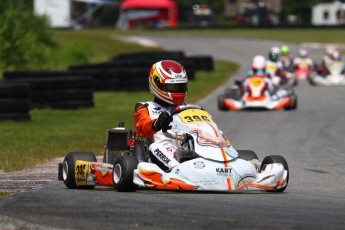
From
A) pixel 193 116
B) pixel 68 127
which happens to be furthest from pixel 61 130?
pixel 193 116

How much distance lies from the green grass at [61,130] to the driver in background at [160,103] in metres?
2.61

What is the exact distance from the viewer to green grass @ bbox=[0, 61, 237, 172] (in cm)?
1361

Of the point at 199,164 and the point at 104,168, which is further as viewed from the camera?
the point at 104,168

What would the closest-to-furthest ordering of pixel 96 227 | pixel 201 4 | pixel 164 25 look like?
pixel 96 227
pixel 164 25
pixel 201 4

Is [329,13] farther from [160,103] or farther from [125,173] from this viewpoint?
[125,173]

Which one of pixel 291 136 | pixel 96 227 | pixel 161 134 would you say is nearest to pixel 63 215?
pixel 96 227

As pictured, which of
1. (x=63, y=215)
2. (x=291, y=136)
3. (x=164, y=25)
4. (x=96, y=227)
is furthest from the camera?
(x=164, y=25)

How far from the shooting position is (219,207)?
25.5ft

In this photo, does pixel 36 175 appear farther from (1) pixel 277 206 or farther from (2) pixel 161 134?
(1) pixel 277 206

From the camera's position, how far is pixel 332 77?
3025 cm

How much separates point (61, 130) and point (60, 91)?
3715 millimetres

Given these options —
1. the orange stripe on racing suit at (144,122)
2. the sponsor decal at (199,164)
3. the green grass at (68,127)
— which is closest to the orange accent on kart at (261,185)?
the sponsor decal at (199,164)

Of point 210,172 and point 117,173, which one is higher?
point 210,172

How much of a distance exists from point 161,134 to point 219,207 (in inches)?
78.1
